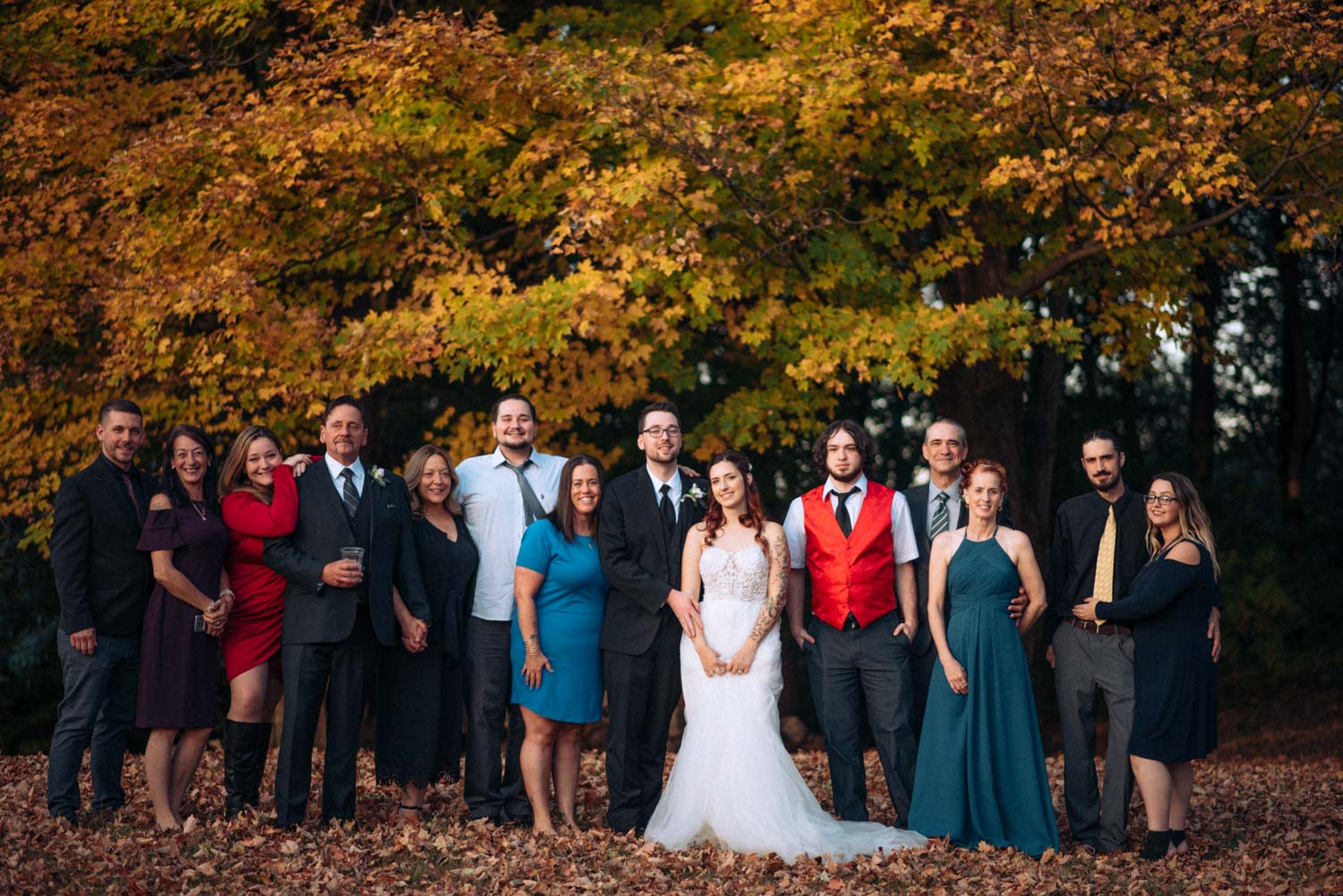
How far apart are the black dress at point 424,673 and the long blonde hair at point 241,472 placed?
795 millimetres

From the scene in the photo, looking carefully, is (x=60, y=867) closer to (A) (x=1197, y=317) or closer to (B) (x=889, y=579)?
(B) (x=889, y=579)

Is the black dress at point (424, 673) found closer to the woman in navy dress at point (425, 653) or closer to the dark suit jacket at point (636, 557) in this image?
the woman in navy dress at point (425, 653)

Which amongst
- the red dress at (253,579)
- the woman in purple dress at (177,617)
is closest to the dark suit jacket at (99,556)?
the woman in purple dress at (177,617)

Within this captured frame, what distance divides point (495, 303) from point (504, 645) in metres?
3.43

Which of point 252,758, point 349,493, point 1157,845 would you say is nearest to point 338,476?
point 349,493

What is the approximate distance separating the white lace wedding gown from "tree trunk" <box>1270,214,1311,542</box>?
50.4 ft

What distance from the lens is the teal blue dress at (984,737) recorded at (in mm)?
6582

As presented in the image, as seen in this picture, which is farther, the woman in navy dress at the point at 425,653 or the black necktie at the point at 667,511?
the woman in navy dress at the point at 425,653

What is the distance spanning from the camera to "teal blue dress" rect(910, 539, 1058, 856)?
6582 millimetres

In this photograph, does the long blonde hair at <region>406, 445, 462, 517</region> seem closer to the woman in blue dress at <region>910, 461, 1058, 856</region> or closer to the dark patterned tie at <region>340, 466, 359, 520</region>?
the dark patterned tie at <region>340, 466, 359, 520</region>

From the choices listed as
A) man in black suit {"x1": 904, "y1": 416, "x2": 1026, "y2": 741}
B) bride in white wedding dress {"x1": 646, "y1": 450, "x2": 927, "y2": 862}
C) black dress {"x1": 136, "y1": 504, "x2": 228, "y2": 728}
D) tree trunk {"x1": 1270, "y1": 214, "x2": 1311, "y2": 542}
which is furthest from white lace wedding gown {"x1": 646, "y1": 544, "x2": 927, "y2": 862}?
→ tree trunk {"x1": 1270, "y1": 214, "x2": 1311, "y2": 542}

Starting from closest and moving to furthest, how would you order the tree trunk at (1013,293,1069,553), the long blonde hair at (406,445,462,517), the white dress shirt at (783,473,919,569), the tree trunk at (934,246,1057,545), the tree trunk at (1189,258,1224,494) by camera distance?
the white dress shirt at (783,473,919,569) → the long blonde hair at (406,445,462,517) → the tree trunk at (934,246,1057,545) → the tree trunk at (1013,293,1069,553) → the tree trunk at (1189,258,1224,494)

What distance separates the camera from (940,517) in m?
7.03

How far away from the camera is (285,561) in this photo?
21.5ft
